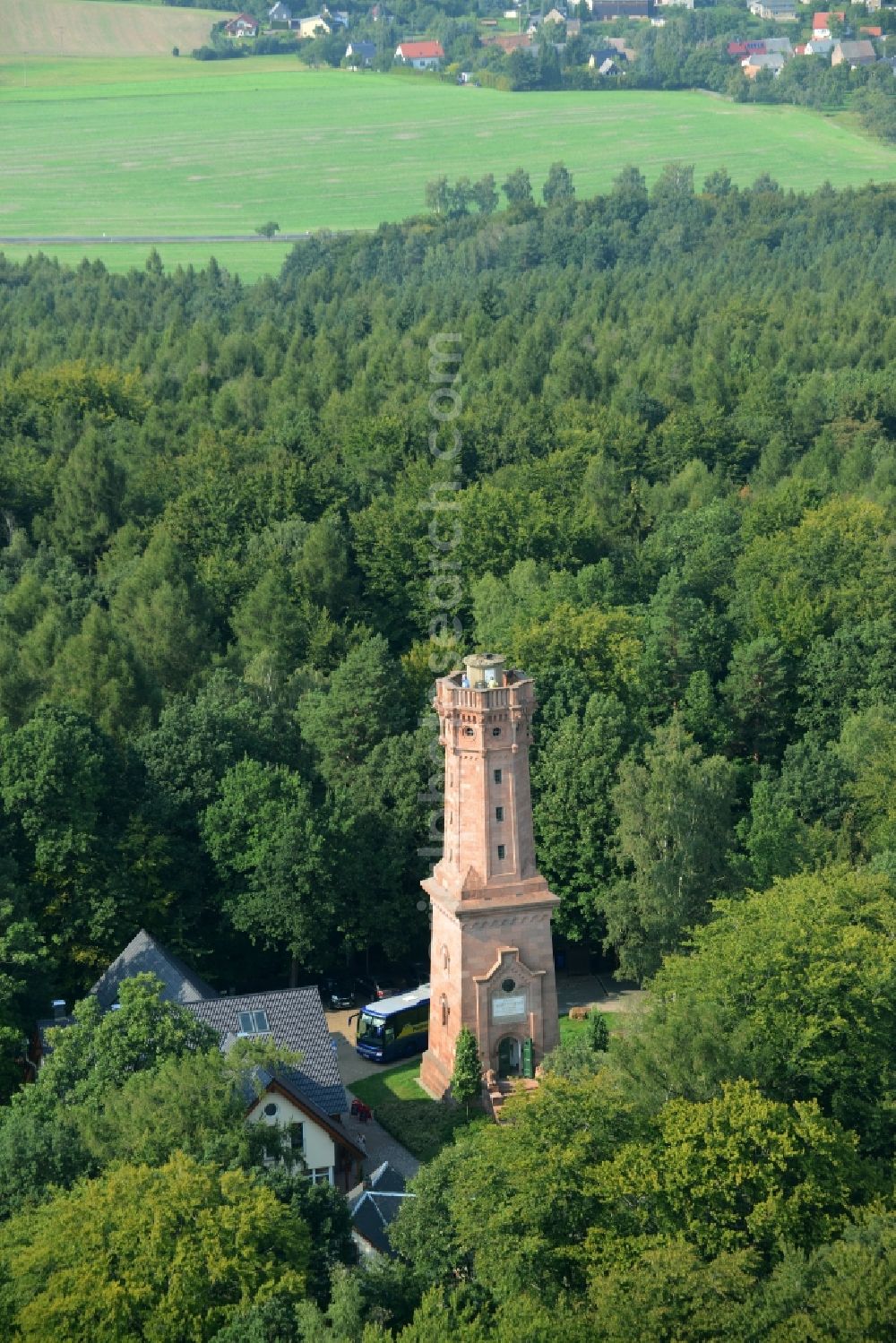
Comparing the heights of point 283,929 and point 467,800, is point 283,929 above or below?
below

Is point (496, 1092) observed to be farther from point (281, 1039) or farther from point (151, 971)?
point (151, 971)

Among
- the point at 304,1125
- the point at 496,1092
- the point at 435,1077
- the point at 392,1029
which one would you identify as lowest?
the point at 435,1077

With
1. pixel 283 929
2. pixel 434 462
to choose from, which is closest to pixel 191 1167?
pixel 283 929

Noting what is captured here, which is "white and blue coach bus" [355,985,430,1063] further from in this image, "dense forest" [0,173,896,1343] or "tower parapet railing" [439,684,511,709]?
"tower parapet railing" [439,684,511,709]

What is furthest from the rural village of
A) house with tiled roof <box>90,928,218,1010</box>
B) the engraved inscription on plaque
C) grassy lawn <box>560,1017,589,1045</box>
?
grassy lawn <box>560,1017,589,1045</box>

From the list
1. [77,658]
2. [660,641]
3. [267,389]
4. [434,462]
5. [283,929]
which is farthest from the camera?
[267,389]

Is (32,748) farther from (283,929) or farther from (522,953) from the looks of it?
(522,953)

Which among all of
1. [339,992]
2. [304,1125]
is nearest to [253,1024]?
[304,1125]
